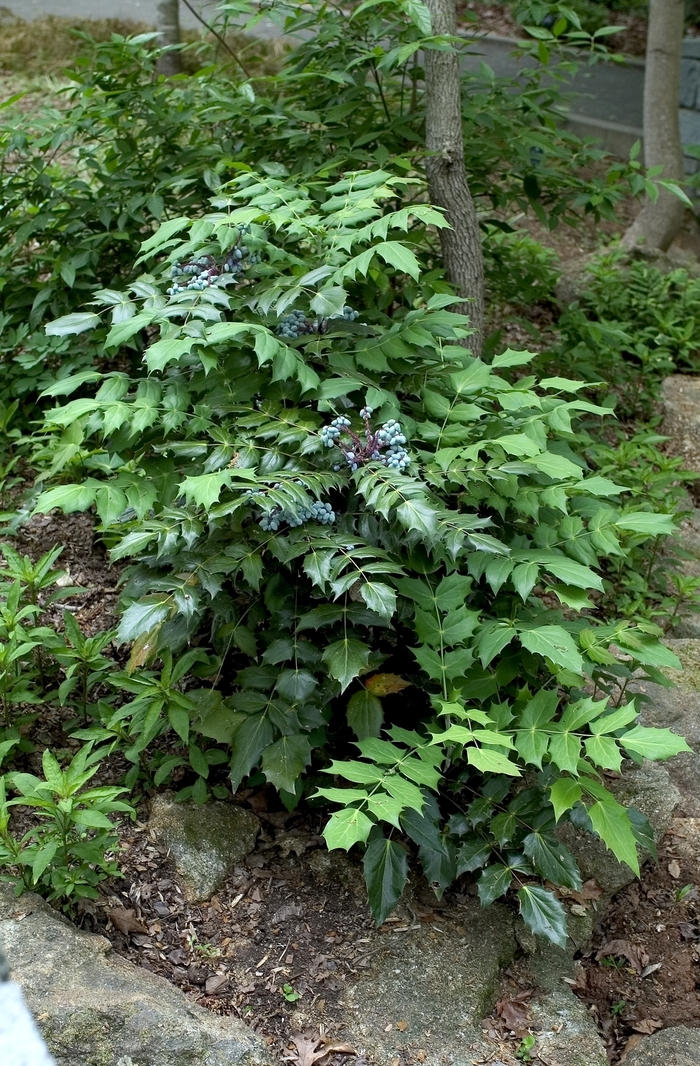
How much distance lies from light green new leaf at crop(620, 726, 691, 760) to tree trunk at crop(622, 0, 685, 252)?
5039 millimetres

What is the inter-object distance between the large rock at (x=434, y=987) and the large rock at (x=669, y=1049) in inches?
15.8

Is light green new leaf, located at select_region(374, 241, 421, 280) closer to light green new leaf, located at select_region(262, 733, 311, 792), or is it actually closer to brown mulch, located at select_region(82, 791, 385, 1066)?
light green new leaf, located at select_region(262, 733, 311, 792)

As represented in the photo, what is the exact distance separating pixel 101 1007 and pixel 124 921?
39 centimetres

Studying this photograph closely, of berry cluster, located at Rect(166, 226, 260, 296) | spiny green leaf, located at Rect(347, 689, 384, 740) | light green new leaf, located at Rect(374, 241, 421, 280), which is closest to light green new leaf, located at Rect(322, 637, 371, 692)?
spiny green leaf, located at Rect(347, 689, 384, 740)

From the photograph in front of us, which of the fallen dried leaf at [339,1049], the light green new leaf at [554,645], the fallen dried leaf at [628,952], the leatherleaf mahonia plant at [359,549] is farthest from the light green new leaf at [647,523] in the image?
the fallen dried leaf at [339,1049]

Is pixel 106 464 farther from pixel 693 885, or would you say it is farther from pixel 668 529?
pixel 693 885

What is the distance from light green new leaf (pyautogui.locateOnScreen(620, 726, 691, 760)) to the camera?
6.99 feet

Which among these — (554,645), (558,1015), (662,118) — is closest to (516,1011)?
(558,1015)

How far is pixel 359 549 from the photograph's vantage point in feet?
7.55

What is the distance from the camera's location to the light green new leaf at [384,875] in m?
2.36

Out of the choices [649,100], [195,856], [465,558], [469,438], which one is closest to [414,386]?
[469,438]

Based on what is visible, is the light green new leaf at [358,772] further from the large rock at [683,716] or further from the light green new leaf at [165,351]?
the large rock at [683,716]

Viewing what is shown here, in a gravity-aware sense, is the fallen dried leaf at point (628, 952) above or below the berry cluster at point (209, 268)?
below

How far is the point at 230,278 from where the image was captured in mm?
2668
